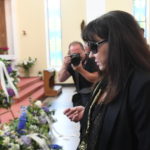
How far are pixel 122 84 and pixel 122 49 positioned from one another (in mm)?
131

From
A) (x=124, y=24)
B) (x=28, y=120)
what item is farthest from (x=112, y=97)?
(x=28, y=120)

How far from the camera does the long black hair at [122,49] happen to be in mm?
1060

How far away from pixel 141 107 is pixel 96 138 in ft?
0.76

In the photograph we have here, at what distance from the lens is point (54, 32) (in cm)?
1045

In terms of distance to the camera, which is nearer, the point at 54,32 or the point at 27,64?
the point at 27,64

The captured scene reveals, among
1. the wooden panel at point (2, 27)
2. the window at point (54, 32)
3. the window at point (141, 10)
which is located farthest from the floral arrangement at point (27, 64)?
the window at point (141, 10)

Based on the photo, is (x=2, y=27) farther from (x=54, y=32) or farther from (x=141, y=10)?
(x=141, y=10)

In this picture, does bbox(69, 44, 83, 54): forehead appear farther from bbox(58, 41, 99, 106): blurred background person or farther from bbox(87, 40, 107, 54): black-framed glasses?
bbox(87, 40, 107, 54): black-framed glasses

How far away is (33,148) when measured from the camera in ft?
4.05

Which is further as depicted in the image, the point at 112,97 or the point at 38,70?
the point at 38,70

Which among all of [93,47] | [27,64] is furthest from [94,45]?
[27,64]

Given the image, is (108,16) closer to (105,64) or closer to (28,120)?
(105,64)

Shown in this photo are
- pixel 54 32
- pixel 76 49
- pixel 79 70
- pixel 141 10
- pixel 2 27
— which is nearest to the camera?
pixel 79 70

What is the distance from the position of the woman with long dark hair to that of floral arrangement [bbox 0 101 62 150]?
0.91 ft
